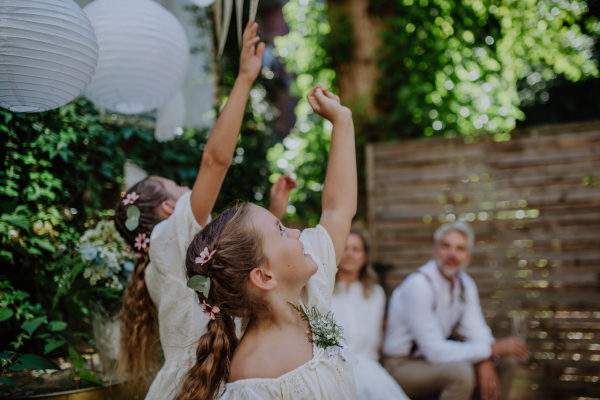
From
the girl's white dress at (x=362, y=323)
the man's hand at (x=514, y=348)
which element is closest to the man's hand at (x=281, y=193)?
the girl's white dress at (x=362, y=323)

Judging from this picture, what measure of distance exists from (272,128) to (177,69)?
88.3 inches

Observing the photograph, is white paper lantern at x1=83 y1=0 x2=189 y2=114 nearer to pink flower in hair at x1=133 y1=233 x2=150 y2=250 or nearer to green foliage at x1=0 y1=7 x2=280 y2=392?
green foliage at x1=0 y1=7 x2=280 y2=392

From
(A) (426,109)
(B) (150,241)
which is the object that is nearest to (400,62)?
(A) (426,109)

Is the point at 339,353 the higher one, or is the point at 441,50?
the point at 441,50

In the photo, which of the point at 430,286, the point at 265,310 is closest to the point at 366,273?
the point at 430,286

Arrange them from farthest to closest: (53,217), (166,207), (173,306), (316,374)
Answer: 1. (53,217)
2. (166,207)
3. (173,306)
4. (316,374)

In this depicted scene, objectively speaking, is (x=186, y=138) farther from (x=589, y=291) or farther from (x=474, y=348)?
(x=589, y=291)

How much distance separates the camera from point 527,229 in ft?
10.8

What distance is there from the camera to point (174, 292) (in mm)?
1507

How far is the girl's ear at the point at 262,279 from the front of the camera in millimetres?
1214

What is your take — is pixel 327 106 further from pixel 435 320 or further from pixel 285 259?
pixel 435 320

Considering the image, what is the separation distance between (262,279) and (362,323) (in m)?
1.68

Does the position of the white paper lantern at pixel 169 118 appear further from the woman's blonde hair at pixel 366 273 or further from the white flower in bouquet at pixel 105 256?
the woman's blonde hair at pixel 366 273

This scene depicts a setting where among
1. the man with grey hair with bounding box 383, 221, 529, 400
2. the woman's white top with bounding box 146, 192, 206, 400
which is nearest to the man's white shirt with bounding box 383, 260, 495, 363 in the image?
the man with grey hair with bounding box 383, 221, 529, 400
